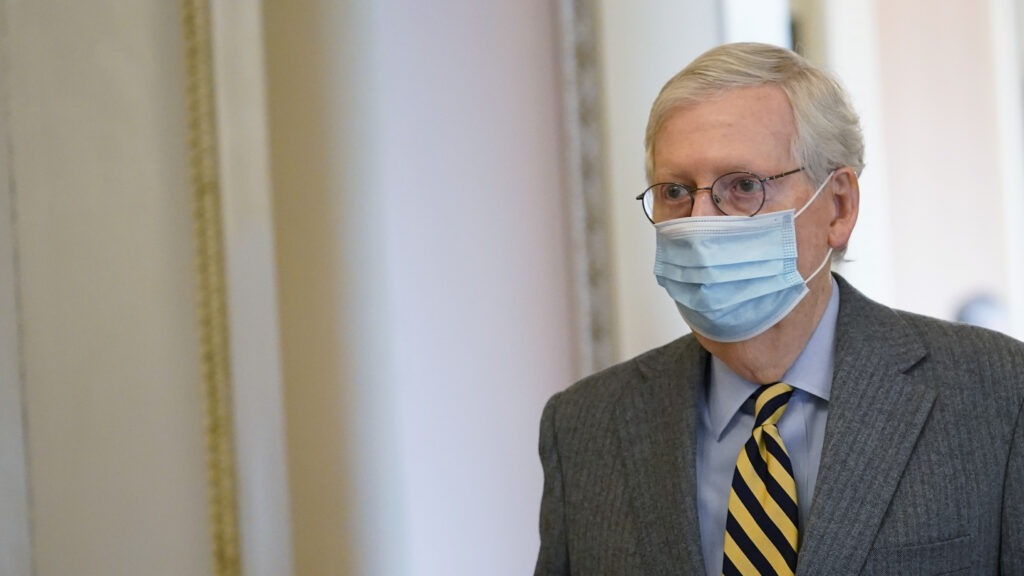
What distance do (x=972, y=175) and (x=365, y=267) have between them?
1317 mm

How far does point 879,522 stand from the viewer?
1.77 meters

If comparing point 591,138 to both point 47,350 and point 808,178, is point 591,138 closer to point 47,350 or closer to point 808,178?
point 808,178

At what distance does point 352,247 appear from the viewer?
104 inches

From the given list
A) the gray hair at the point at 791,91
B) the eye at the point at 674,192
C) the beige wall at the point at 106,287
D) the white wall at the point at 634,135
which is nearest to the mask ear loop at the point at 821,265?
the gray hair at the point at 791,91

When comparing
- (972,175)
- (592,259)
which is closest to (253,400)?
(592,259)

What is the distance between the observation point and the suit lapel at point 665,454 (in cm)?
190

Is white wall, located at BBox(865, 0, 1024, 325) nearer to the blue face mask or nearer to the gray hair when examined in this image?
the gray hair

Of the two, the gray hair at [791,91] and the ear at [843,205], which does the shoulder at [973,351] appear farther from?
the gray hair at [791,91]

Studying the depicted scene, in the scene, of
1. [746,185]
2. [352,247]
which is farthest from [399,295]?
[746,185]

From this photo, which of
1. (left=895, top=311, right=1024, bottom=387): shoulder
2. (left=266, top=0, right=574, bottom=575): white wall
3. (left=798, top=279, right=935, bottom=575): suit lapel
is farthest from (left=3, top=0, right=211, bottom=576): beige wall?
(left=895, top=311, right=1024, bottom=387): shoulder

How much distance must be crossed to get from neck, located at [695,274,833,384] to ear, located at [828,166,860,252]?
79 millimetres

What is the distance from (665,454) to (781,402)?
0.21m

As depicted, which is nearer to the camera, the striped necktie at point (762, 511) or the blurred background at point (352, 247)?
the striped necktie at point (762, 511)

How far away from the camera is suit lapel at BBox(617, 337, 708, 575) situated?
1.90 meters
